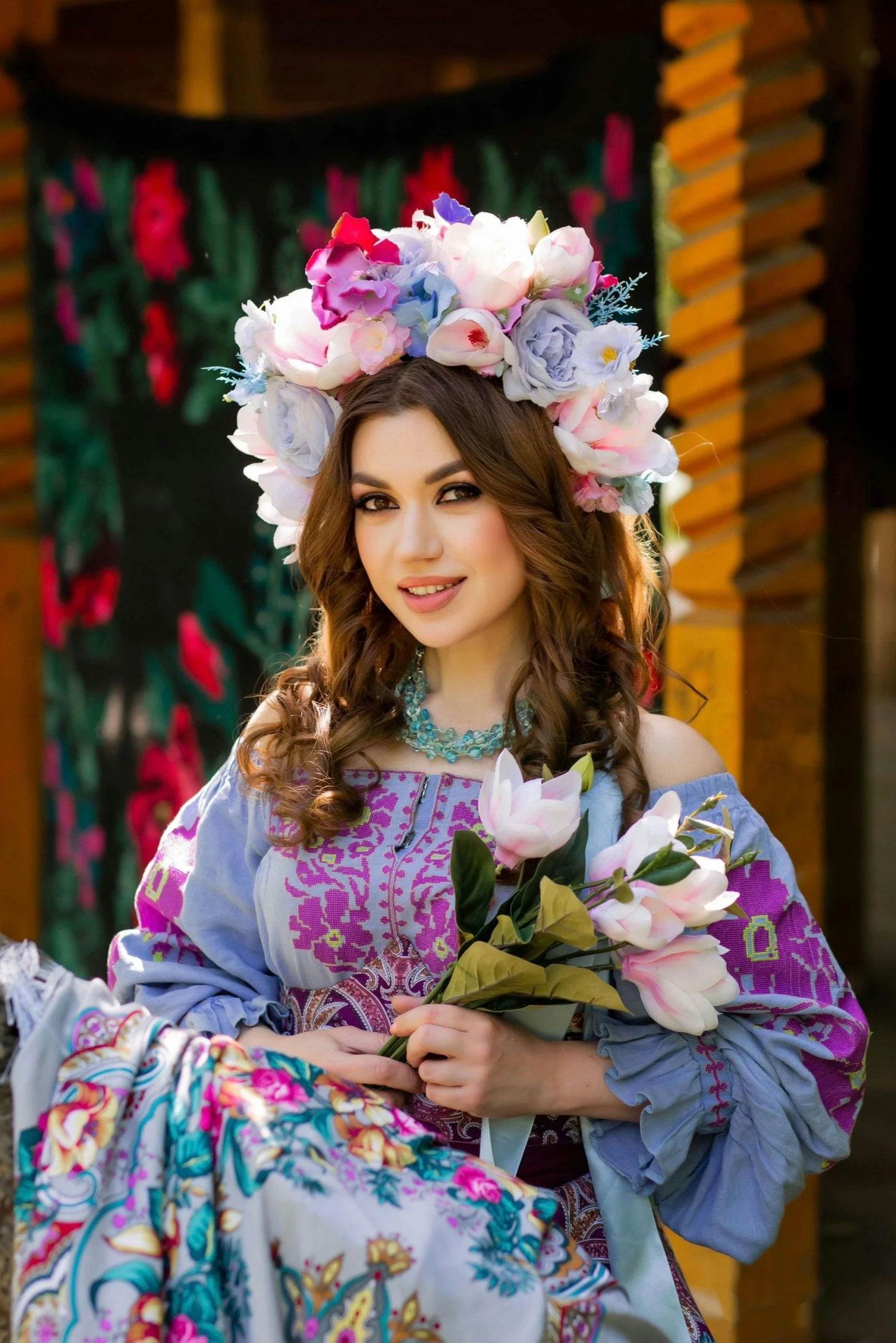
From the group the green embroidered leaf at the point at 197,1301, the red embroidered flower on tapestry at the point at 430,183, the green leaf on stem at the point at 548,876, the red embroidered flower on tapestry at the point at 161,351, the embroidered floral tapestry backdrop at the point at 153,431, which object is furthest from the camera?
the red embroidered flower on tapestry at the point at 161,351

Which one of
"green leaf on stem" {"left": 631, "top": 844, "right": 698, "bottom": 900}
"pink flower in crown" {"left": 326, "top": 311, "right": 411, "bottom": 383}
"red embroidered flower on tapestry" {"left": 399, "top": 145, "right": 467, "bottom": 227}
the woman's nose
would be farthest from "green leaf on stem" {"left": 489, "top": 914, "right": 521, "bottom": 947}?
"red embroidered flower on tapestry" {"left": 399, "top": 145, "right": 467, "bottom": 227}

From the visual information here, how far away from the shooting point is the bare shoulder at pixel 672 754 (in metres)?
1.75

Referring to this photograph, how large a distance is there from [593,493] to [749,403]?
921 millimetres

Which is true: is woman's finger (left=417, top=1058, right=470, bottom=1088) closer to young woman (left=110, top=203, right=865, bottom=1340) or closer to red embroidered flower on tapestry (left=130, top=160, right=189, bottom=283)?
young woman (left=110, top=203, right=865, bottom=1340)

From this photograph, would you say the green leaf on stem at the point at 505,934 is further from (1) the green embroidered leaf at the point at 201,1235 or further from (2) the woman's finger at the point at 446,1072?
(1) the green embroidered leaf at the point at 201,1235

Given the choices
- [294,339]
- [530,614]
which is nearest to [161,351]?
[294,339]

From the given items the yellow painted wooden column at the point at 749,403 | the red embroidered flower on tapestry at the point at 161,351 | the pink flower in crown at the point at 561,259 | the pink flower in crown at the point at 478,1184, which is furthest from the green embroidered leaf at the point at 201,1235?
the red embroidered flower on tapestry at the point at 161,351

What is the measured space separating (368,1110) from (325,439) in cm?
84

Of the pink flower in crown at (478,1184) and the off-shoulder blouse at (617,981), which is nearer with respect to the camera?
the pink flower in crown at (478,1184)

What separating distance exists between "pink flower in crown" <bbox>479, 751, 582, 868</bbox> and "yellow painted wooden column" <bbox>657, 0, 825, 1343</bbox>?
1.20 m

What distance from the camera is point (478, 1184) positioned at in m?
1.28

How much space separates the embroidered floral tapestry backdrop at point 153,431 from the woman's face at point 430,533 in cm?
142

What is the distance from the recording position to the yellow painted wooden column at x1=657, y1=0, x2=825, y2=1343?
2.58 metres

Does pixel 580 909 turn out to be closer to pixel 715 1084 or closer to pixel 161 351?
pixel 715 1084
